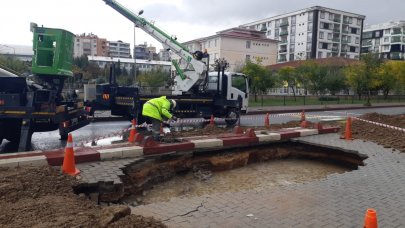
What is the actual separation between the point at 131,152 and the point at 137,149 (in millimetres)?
139

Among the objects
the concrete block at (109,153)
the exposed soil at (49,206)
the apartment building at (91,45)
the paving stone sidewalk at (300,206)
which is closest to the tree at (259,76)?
the paving stone sidewalk at (300,206)

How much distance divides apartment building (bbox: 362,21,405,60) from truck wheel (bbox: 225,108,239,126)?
8427cm

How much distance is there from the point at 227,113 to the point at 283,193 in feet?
33.8

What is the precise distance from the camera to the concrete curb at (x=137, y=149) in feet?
18.7

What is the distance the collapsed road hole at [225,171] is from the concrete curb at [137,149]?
16 cm

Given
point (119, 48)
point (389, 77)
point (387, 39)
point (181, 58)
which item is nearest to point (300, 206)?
point (181, 58)

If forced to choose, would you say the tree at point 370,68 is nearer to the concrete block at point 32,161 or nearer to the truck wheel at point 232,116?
the truck wheel at point 232,116

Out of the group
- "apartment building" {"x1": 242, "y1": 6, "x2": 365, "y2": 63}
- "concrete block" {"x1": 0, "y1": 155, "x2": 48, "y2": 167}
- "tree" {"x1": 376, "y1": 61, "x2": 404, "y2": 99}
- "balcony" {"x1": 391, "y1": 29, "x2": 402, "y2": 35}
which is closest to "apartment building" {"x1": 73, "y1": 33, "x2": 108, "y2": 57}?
"apartment building" {"x1": 242, "y1": 6, "x2": 365, "y2": 63}

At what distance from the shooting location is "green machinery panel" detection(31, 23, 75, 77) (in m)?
9.19

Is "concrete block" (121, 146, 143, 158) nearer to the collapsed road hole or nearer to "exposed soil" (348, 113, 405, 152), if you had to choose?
the collapsed road hole

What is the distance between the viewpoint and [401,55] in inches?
3617

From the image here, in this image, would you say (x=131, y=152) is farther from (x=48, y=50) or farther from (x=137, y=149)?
(x=48, y=50)

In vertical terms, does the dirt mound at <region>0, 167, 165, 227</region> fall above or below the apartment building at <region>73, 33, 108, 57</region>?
below

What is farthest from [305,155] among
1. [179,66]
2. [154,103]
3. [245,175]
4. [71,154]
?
[179,66]
